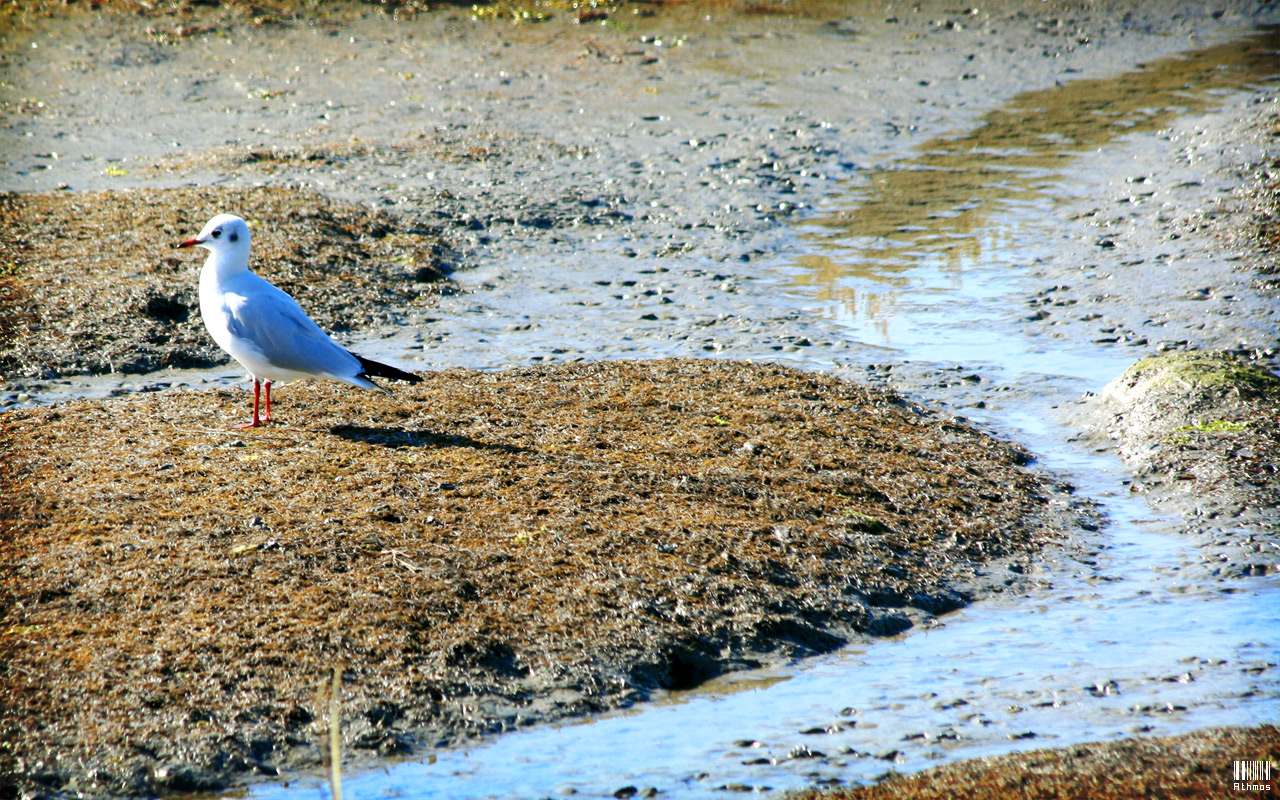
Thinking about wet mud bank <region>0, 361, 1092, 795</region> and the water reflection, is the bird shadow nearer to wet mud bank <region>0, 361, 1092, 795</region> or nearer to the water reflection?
wet mud bank <region>0, 361, 1092, 795</region>

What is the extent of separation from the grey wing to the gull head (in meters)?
0.33

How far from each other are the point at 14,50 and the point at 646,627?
530 inches

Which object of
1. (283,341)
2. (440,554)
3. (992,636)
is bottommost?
(992,636)

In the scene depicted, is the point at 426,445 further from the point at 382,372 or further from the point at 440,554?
the point at 440,554

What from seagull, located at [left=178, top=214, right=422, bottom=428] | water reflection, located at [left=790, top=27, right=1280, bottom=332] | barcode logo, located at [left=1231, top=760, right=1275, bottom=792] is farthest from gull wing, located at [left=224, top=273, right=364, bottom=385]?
barcode logo, located at [left=1231, top=760, right=1275, bottom=792]

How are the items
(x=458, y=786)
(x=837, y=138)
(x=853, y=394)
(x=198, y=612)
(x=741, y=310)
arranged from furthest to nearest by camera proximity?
(x=837, y=138), (x=741, y=310), (x=853, y=394), (x=198, y=612), (x=458, y=786)

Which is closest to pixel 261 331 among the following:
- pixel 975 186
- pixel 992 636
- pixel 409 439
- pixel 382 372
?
pixel 382 372

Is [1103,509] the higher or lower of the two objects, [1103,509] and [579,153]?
the lower

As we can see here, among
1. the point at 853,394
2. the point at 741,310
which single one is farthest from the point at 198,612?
the point at 741,310

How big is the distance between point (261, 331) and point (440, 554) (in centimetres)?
191

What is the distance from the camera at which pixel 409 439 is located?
5.66 metres

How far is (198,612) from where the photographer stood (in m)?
4.13

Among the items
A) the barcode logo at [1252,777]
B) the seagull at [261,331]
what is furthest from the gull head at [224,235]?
the barcode logo at [1252,777]

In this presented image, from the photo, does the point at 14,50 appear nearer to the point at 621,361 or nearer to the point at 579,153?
the point at 579,153
